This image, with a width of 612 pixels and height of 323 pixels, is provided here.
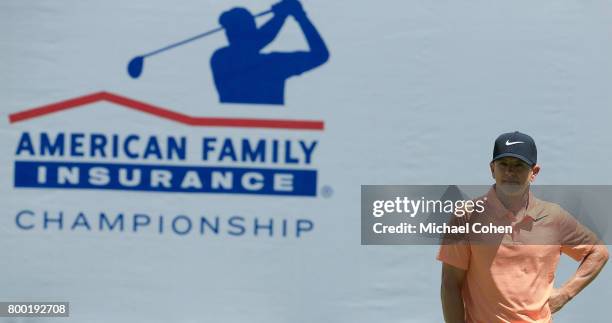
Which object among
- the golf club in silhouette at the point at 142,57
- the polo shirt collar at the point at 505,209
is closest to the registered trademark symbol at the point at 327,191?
the golf club in silhouette at the point at 142,57

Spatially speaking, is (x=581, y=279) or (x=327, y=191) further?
(x=327, y=191)

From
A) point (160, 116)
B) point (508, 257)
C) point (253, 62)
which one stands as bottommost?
point (508, 257)

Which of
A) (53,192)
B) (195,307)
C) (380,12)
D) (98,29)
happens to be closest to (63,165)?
(53,192)

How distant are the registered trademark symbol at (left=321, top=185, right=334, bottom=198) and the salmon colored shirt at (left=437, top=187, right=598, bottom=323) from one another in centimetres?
103

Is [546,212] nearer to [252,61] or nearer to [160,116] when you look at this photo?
[252,61]

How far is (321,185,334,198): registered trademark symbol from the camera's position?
3434 mm

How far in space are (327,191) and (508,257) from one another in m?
1.16

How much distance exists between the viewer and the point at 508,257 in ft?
7.85

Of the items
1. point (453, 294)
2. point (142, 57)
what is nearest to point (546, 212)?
point (453, 294)

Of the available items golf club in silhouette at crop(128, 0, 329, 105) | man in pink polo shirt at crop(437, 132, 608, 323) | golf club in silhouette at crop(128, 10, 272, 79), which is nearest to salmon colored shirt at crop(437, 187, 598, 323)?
man in pink polo shirt at crop(437, 132, 608, 323)

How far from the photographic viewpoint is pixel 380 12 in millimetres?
3412

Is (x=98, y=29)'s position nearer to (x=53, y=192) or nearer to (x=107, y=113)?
(x=107, y=113)

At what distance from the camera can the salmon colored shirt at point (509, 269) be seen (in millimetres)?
2396

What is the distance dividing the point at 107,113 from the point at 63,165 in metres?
0.28
